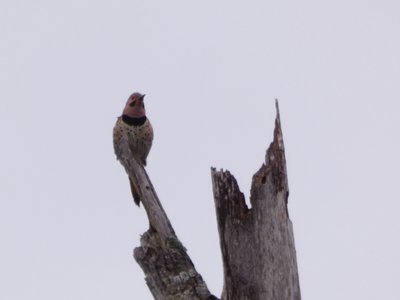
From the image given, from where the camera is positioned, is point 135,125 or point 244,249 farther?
point 135,125

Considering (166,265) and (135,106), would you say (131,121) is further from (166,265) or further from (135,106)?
(166,265)

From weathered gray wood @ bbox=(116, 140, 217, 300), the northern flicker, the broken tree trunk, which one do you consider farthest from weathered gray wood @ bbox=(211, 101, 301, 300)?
the northern flicker

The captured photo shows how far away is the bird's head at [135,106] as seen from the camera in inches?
353

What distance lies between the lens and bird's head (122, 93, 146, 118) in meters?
8.97

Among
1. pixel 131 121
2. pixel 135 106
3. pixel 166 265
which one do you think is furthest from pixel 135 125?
pixel 166 265

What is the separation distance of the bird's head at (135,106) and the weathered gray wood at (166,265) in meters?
3.63

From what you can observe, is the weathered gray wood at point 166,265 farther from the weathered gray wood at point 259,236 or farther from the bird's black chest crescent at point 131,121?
the bird's black chest crescent at point 131,121

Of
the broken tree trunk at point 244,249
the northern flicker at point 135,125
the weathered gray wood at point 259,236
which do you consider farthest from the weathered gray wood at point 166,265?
the northern flicker at point 135,125

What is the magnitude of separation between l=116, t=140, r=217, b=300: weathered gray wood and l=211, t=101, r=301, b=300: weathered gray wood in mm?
227

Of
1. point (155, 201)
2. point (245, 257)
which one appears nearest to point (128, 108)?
point (155, 201)

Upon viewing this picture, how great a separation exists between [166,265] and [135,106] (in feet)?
13.2

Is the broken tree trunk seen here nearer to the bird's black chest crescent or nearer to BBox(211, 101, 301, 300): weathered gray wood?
BBox(211, 101, 301, 300): weathered gray wood

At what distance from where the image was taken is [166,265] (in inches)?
205

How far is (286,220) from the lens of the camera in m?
5.27
